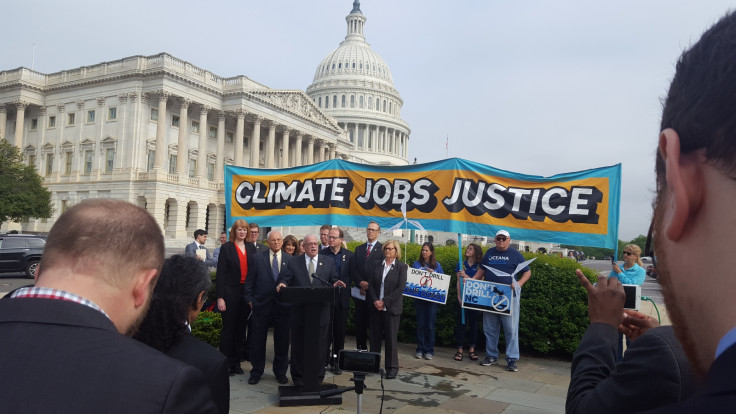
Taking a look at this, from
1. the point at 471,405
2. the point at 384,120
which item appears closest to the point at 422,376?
the point at 471,405

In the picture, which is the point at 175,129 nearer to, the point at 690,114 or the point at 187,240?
the point at 187,240

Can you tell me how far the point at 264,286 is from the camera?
26.4 feet

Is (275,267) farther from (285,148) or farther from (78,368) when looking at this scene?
(285,148)

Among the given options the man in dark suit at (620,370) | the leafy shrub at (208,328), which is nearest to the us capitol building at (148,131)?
the leafy shrub at (208,328)

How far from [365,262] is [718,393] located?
27.3 ft

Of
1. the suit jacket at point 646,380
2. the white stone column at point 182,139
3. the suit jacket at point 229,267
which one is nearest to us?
the suit jacket at point 646,380

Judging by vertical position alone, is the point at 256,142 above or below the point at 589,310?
above

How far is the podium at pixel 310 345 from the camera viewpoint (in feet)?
20.6

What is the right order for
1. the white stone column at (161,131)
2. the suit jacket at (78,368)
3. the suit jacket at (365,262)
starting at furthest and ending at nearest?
the white stone column at (161,131)
the suit jacket at (365,262)
the suit jacket at (78,368)

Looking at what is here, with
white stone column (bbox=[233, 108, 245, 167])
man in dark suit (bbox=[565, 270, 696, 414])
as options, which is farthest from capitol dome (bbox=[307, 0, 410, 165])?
man in dark suit (bbox=[565, 270, 696, 414])

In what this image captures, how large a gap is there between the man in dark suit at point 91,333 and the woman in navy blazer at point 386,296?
672cm

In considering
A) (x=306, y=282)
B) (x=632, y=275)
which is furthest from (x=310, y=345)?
(x=632, y=275)

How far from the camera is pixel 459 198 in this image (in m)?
8.97

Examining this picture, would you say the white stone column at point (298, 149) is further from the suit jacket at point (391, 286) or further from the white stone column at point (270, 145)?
the suit jacket at point (391, 286)
